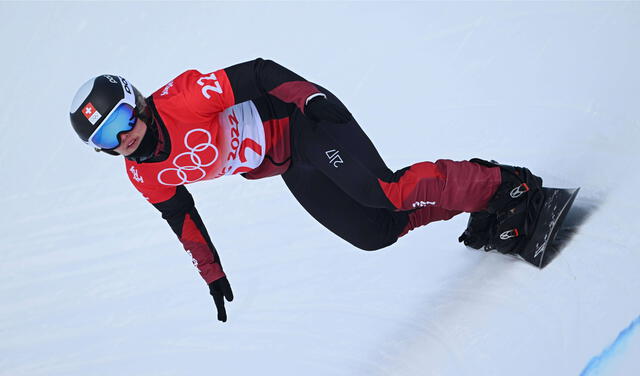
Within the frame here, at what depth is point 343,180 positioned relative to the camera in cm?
243

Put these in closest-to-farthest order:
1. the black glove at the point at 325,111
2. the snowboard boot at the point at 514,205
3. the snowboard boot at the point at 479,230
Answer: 1. the black glove at the point at 325,111
2. the snowboard boot at the point at 514,205
3. the snowboard boot at the point at 479,230

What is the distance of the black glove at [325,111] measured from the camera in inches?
85.5

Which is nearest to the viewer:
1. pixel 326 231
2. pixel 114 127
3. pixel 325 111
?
pixel 325 111

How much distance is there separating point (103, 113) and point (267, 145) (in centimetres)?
65

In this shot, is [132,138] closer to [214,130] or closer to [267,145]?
[214,130]

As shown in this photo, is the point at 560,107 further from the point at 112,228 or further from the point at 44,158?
the point at 44,158

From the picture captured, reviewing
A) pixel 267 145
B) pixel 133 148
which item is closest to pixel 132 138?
pixel 133 148

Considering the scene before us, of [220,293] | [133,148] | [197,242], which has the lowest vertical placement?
[220,293]

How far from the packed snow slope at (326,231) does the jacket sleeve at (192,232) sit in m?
0.50

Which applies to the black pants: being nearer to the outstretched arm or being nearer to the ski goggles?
the outstretched arm

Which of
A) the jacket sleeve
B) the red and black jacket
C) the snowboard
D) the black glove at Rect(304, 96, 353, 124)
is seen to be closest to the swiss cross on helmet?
the red and black jacket

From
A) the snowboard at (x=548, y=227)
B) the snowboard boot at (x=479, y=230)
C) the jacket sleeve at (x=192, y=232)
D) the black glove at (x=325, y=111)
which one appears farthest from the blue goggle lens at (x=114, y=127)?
the snowboard at (x=548, y=227)

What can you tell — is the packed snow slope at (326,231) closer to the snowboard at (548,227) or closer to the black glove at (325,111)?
the snowboard at (548,227)

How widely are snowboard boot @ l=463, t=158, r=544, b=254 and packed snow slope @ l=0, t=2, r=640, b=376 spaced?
118 millimetres
